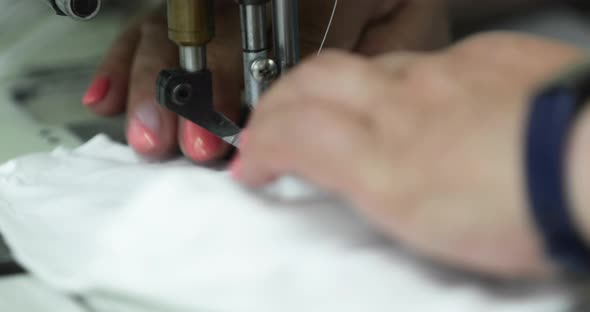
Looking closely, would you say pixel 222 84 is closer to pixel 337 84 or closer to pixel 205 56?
pixel 205 56

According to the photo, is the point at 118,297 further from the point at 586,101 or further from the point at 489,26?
the point at 489,26

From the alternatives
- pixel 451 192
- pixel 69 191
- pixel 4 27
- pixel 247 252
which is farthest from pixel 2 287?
pixel 4 27

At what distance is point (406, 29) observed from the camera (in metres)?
0.76

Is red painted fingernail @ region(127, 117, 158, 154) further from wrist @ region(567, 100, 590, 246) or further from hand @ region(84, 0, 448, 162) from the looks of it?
wrist @ region(567, 100, 590, 246)

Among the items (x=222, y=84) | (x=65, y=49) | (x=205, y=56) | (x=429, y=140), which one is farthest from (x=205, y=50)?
(x=65, y=49)

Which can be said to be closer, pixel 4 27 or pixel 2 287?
pixel 2 287

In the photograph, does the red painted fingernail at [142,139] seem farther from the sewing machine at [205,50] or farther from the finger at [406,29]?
the finger at [406,29]

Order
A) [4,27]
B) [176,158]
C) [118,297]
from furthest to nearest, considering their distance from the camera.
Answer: [4,27], [176,158], [118,297]

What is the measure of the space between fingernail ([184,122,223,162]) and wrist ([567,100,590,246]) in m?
0.31

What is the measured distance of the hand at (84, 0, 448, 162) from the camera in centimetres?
60

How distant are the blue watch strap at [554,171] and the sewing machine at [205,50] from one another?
0.24 meters

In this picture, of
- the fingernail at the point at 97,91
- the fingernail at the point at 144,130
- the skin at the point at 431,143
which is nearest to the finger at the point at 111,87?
the fingernail at the point at 97,91

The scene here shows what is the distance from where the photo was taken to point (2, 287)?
49cm

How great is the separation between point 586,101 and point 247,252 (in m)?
0.18
